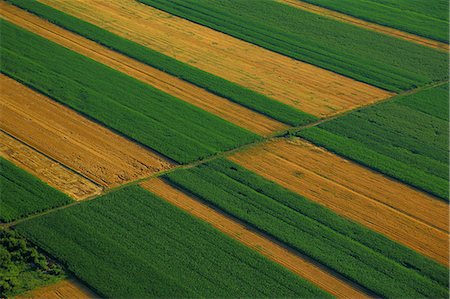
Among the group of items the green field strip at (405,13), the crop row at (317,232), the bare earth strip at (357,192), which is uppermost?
the green field strip at (405,13)

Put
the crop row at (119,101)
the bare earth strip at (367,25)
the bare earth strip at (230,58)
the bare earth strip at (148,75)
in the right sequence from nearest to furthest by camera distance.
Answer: the crop row at (119,101) → the bare earth strip at (148,75) → the bare earth strip at (230,58) → the bare earth strip at (367,25)

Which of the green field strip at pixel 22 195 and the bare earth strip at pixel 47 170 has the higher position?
the bare earth strip at pixel 47 170

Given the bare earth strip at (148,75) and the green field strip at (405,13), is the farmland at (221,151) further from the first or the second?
the green field strip at (405,13)

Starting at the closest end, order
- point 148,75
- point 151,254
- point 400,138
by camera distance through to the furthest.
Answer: point 151,254 < point 400,138 < point 148,75

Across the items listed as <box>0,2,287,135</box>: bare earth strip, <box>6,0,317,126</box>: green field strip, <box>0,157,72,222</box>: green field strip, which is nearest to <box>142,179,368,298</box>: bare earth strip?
<box>0,157,72,222</box>: green field strip

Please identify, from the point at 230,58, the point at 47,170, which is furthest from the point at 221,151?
the point at 230,58

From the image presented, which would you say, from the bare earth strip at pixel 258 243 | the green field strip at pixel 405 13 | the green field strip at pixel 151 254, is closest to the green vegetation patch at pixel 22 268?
the green field strip at pixel 151 254

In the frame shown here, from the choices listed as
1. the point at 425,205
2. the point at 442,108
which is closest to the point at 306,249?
the point at 425,205

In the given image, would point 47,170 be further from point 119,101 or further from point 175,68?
point 175,68
